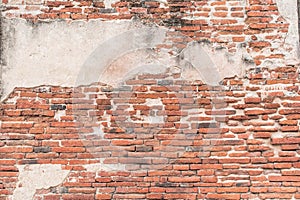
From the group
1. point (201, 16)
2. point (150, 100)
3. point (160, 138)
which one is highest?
point (201, 16)

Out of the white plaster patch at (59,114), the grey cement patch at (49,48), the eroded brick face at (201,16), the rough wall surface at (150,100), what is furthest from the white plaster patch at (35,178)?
the eroded brick face at (201,16)

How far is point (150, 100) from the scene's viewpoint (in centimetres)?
423

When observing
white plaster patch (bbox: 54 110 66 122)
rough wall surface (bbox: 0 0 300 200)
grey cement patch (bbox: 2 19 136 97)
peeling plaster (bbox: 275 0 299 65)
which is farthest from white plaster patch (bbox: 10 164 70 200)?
peeling plaster (bbox: 275 0 299 65)

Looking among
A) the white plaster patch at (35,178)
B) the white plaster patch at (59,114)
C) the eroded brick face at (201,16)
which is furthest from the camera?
the eroded brick face at (201,16)

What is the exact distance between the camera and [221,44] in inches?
169

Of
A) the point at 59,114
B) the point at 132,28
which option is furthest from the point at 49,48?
the point at 132,28

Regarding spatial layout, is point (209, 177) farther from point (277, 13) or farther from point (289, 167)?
point (277, 13)

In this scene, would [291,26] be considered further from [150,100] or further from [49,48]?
[49,48]

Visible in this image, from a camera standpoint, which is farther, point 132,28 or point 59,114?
point 132,28

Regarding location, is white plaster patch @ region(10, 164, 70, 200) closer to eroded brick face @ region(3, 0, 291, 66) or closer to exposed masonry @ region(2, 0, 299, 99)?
exposed masonry @ region(2, 0, 299, 99)

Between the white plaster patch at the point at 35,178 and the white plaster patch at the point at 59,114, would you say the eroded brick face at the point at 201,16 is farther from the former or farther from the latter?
the white plaster patch at the point at 35,178

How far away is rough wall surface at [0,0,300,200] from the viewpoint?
4031 millimetres

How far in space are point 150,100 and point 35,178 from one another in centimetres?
135

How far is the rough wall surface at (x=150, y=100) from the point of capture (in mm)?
4031
